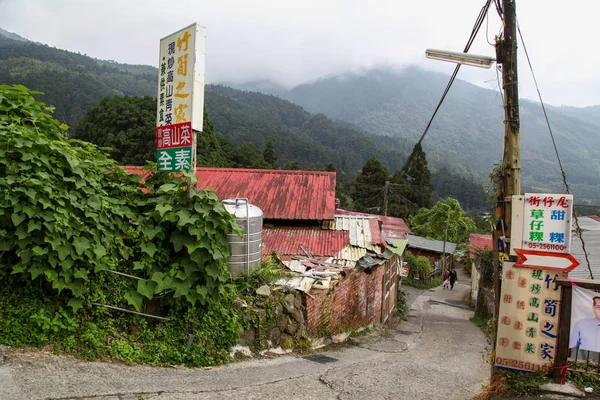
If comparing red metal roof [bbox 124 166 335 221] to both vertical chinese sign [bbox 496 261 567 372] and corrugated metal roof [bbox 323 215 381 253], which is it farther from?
vertical chinese sign [bbox 496 261 567 372]

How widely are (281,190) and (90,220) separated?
960cm

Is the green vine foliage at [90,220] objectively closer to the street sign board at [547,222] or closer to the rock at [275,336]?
the rock at [275,336]

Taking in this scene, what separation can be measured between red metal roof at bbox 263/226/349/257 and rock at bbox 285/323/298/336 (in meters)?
3.82

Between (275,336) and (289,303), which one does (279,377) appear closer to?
A: (275,336)

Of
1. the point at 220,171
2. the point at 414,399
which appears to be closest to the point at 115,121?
the point at 220,171

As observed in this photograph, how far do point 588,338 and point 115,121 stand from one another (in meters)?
43.0

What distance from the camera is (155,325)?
683 cm

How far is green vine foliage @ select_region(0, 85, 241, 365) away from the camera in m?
5.73

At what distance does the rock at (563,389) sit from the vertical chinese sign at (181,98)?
19.7 ft

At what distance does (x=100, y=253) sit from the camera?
19.9 ft

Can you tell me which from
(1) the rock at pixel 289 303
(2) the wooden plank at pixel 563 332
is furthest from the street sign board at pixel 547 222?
(1) the rock at pixel 289 303

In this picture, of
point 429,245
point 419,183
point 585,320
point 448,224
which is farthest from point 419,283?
point 419,183

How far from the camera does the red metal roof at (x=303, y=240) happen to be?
12367 millimetres

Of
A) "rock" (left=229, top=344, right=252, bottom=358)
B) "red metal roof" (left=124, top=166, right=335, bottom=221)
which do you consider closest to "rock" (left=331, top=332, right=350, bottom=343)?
"rock" (left=229, top=344, right=252, bottom=358)
